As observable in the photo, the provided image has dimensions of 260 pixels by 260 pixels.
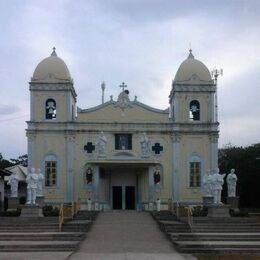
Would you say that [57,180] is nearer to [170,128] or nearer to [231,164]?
[170,128]

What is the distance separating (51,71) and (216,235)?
93.2ft

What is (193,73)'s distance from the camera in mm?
52125

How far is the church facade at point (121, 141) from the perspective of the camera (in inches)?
1971

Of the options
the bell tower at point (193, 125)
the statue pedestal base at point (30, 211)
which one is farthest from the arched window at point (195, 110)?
the statue pedestal base at point (30, 211)

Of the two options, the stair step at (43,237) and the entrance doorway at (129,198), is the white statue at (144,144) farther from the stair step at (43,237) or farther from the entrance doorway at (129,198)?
the stair step at (43,237)

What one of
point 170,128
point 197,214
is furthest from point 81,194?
point 197,214

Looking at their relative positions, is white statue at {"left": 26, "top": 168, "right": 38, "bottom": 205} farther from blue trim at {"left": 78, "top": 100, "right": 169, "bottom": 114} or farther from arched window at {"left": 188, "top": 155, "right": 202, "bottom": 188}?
arched window at {"left": 188, "top": 155, "right": 202, "bottom": 188}

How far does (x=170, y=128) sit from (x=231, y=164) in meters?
19.2

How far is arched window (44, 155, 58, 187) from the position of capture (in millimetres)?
50000

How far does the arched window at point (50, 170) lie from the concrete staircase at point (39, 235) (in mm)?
16857

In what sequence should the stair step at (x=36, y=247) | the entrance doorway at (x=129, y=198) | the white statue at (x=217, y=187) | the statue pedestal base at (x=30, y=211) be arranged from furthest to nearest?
the entrance doorway at (x=129, y=198) < the white statue at (x=217, y=187) < the statue pedestal base at (x=30, y=211) < the stair step at (x=36, y=247)

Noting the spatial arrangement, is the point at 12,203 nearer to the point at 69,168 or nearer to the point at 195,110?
the point at 69,168

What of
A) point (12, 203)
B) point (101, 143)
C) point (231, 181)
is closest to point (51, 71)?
point (101, 143)

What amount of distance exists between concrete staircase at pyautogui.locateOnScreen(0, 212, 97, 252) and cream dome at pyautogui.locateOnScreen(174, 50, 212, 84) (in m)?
22.7
